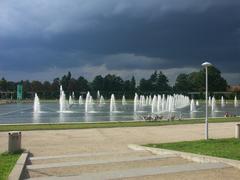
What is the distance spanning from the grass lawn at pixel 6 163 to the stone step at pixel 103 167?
0.61 meters

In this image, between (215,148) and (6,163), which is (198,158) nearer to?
(215,148)

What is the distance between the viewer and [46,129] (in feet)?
88.7

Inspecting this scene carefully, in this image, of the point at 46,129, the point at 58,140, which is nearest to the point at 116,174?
the point at 58,140

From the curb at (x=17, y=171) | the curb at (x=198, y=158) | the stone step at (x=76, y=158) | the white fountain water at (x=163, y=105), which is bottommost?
the stone step at (x=76, y=158)

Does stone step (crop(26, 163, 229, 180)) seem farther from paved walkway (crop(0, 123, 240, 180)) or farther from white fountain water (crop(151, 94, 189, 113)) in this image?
white fountain water (crop(151, 94, 189, 113))

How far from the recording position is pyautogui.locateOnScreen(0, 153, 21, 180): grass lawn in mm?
10617

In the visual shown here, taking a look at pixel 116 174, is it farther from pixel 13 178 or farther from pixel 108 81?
pixel 108 81

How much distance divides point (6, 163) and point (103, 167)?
2.94 metres

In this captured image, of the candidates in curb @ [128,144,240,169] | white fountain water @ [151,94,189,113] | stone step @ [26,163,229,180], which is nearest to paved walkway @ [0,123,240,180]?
stone step @ [26,163,229,180]

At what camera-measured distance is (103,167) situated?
39.8 ft

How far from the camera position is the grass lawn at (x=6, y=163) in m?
10.6

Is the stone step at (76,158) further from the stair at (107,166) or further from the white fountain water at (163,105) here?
the white fountain water at (163,105)

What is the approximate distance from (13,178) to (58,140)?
11.0m

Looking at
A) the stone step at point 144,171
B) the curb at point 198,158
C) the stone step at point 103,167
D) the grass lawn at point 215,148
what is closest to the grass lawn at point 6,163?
the stone step at point 103,167
